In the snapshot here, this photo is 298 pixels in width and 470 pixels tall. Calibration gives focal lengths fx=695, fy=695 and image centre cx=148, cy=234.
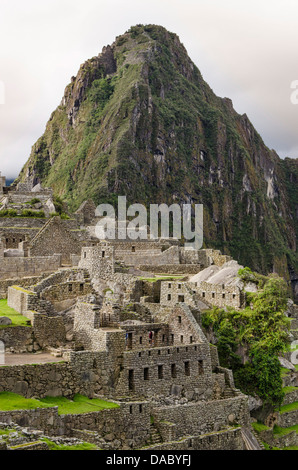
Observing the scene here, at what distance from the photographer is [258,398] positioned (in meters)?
30.9

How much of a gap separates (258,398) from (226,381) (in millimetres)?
3757

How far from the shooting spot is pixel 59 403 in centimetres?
2139

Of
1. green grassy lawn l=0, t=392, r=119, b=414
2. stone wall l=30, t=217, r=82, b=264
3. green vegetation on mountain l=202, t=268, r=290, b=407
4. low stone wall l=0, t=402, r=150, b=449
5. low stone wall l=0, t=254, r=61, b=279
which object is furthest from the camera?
stone wall l=30, t=217, r=82, b=264

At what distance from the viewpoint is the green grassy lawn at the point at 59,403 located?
1970cm

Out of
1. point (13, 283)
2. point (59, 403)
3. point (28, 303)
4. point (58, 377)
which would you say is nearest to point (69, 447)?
point (59, 403)

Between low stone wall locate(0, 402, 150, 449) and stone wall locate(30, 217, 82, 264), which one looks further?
stone wall locate(30, 217, 82, 264)

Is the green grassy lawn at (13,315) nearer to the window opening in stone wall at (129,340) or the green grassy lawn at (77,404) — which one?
the window opening in stone wall at (129,340)

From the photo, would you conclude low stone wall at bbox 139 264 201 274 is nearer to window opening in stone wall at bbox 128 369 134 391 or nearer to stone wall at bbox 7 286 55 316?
stone wall at bbox 7 286 55 316

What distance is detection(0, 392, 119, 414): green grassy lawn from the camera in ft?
64.6

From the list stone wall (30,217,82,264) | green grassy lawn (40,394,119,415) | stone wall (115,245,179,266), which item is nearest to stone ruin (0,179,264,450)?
green grassy lawn (40,394,119,415)

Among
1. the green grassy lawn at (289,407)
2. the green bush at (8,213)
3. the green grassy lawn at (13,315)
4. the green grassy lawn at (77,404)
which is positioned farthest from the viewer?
the green bush at (8,213)

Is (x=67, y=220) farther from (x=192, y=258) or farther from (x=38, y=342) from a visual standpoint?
(x=38, y=342)

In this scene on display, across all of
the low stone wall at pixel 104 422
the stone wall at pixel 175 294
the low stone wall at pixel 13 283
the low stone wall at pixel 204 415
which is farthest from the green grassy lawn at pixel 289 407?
the low stone wall at pixel 13 283
